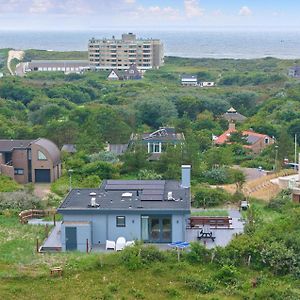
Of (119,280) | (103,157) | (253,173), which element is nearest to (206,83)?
(103,157)

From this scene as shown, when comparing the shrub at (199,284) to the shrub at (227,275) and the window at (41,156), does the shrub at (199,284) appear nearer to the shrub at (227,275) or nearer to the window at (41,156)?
the shrub at (227,275)

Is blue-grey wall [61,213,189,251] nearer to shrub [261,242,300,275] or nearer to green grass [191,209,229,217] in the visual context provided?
shrub [261,242,300,275]

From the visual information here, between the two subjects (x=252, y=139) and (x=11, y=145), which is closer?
(x=11, y=145)

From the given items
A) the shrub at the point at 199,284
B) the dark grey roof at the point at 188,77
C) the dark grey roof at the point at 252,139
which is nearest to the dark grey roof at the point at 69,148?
the dark grey roof at the point at 252,139

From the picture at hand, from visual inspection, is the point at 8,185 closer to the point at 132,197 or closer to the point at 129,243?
the point at 132,197

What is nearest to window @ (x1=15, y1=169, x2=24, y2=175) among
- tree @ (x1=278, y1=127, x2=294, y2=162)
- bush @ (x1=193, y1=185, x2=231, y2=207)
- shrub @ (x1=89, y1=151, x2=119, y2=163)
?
shrub @ (x1=89, y1=151, x2=119, y2=163)

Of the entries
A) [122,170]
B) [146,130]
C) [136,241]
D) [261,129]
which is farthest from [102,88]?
[136,241]
